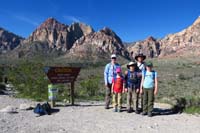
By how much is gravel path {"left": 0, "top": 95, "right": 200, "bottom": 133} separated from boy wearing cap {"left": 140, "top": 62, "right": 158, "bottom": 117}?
0.37m

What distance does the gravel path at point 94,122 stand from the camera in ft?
29.7

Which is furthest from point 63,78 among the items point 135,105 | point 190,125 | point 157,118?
point 190,125

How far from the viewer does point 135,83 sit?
11.4 metres

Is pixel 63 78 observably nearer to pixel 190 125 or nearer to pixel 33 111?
pixel 33 111

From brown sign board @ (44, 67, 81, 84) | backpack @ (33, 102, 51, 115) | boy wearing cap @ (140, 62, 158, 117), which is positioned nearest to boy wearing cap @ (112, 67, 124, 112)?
boy wearing cap @ (140, 62, 158, 117)

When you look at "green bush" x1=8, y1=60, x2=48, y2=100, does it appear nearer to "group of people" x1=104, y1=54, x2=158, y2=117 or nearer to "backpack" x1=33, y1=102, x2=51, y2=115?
"backpack" x1=33, y1=102, x2=51, y2=115

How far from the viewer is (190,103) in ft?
43.4

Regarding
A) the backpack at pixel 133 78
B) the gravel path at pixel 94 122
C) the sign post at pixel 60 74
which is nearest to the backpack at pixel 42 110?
the gravel path at pixel 94 122

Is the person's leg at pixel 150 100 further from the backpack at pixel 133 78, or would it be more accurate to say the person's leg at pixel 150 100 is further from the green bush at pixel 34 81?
the green bush at pixel 34 81

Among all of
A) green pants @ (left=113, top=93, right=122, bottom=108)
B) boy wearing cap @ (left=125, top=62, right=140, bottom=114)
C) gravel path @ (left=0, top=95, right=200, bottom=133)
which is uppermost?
boy wearing cap @ (left=125, top=62, right=140, bottom=114)

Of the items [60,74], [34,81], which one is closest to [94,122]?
[60,74]

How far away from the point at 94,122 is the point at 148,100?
6.92 feet

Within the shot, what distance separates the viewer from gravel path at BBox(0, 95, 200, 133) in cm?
905

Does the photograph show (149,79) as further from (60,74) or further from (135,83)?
(60,74)
